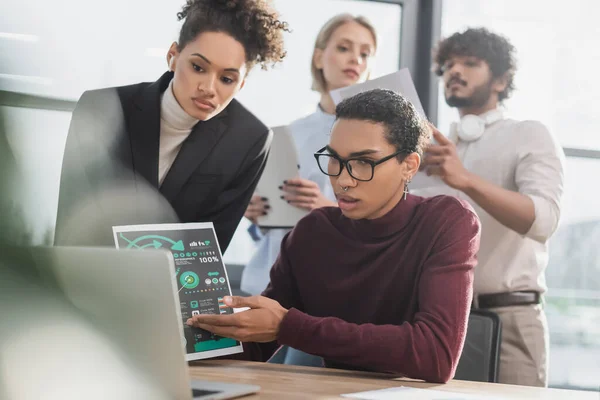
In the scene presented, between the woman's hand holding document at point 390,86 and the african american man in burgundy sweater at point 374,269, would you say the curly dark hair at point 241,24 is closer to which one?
the woman's hand holding document at point 390,86

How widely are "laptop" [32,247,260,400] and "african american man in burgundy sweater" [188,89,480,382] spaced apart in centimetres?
57

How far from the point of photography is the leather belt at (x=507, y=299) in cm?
227

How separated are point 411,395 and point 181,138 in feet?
3.53

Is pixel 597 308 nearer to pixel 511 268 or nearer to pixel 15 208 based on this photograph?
pixel 511 268

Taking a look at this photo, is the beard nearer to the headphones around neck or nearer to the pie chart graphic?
the headphones around neck

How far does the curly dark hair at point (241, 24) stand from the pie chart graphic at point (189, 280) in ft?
2.32

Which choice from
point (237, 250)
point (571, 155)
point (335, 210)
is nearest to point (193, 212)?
point (335, 210)

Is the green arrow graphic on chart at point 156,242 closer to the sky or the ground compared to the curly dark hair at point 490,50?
closer to the ground

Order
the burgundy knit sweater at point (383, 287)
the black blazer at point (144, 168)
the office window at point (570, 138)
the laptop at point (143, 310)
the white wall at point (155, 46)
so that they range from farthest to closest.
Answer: the office window at point (570, 138), the white wall at point (155, 46), the black blazer at point (144, 168), the burgundy knit sweater at point (383, 287), the laptop at point (143, 310)

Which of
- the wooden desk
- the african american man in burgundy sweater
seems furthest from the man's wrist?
the wooden desk

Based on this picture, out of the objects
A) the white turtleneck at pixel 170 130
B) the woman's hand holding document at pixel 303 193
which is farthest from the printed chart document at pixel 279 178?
the white turtleneck at pixel 170 130

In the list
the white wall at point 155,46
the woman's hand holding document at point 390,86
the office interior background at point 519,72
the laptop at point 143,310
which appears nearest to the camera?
the laptop at point 143,310

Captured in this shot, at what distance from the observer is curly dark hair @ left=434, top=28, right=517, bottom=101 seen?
261cm

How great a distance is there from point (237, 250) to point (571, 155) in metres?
1.63
